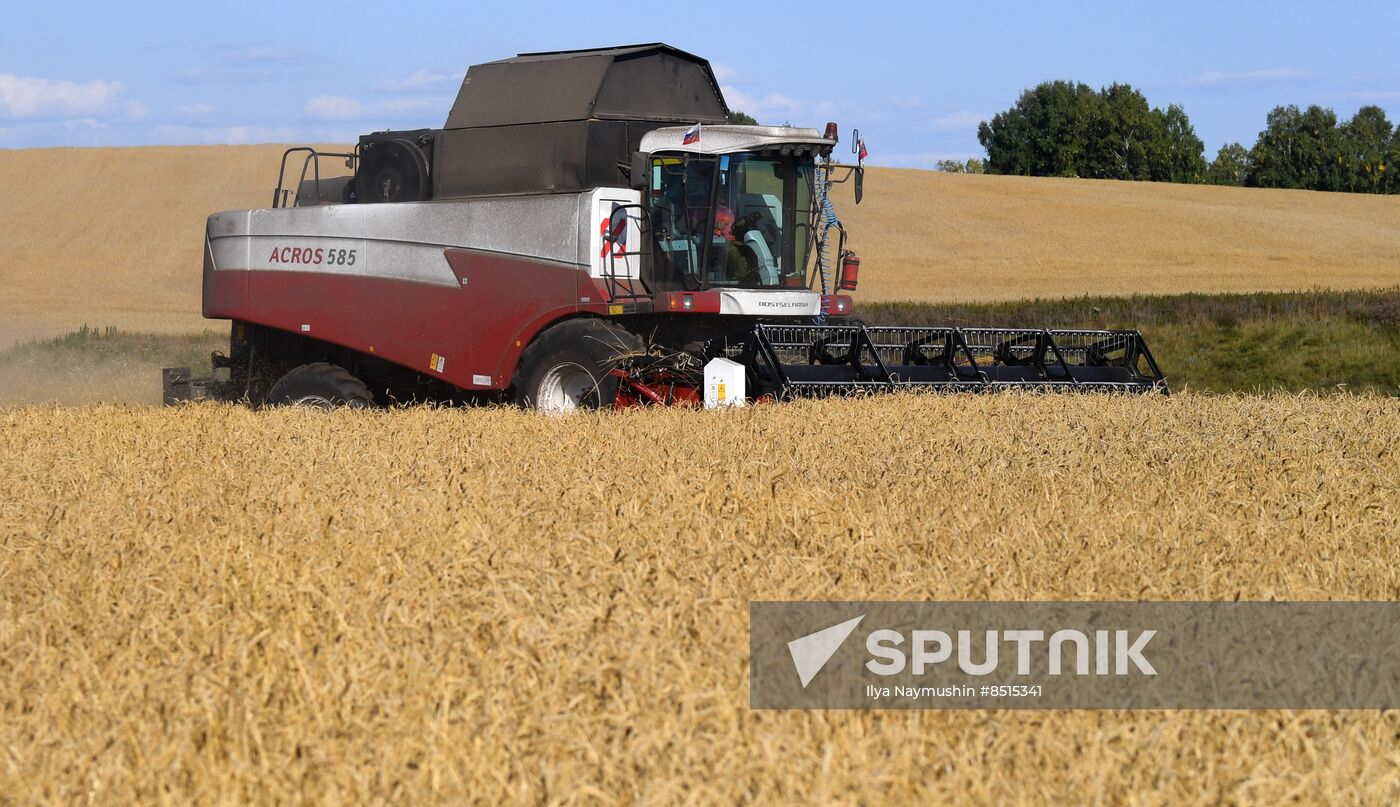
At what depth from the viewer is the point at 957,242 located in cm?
A: 3912

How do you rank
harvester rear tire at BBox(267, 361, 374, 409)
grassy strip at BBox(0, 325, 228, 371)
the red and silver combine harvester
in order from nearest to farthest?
1. the red and silver combine harvester
2. harvester rear tire at BBox(267, 361, 374, 409)
3. grassy strip at BBox(0, 325, 228, 371)

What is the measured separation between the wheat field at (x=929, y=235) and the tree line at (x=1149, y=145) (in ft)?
85.5

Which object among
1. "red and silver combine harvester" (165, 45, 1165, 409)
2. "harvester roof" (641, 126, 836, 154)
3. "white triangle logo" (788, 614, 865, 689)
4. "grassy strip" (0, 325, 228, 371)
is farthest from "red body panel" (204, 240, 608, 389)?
"grassy strip" (0, 325, 228, 371)

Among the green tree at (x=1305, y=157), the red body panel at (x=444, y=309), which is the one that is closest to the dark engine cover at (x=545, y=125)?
the red body panel at (x=444, y=309)

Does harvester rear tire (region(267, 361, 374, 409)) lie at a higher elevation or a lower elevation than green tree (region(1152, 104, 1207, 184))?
lower

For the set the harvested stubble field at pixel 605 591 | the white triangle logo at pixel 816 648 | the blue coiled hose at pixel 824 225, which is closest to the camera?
the harvested stubble field at pixel 605 591

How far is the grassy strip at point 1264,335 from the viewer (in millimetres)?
18172

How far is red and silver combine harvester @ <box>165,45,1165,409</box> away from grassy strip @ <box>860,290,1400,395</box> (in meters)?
5.82

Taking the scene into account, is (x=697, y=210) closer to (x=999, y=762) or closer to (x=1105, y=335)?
(x=1105, y=335)

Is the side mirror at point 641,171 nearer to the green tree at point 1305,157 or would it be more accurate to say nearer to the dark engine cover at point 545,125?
the dark engine cover at point 545,125

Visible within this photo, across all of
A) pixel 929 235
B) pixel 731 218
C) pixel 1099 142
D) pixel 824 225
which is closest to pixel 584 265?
pixel 731 218

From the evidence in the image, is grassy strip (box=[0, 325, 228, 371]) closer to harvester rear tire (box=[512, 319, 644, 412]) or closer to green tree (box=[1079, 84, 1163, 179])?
harvester rear tire (box=[512, 319, 644, 412])

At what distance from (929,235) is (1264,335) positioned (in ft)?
69.7

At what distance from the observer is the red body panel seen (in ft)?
38.3
